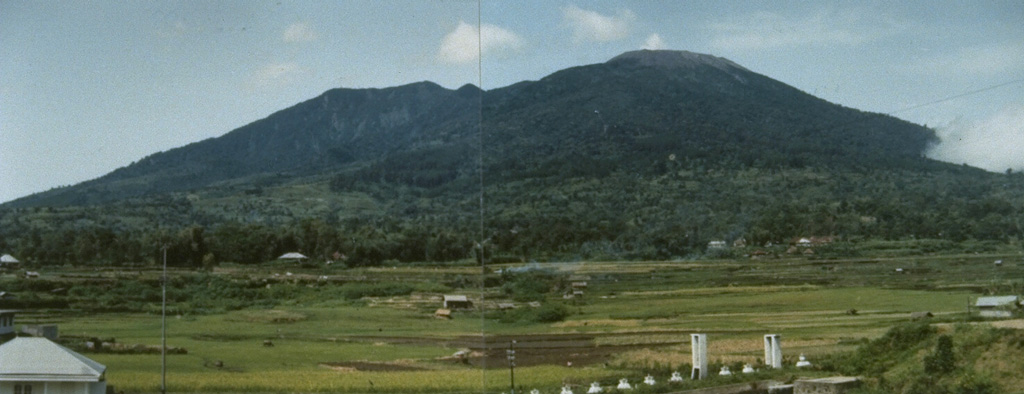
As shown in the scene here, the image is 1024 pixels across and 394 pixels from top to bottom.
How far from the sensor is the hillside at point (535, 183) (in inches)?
1310

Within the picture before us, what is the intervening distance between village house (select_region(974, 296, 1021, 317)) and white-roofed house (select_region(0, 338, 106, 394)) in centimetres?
1801

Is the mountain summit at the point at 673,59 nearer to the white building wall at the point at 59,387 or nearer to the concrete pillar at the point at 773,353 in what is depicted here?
the concrete pillar at the point at 773,353

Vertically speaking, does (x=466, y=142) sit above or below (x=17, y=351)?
above

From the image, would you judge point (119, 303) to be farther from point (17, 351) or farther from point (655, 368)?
point (655, 368)

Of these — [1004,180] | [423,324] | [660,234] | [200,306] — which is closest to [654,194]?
[660,234]

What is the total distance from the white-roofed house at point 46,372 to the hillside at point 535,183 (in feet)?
41.0

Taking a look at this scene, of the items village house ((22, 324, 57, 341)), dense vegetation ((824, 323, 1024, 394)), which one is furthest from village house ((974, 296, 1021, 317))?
village house ((22, 324, 57, 341))

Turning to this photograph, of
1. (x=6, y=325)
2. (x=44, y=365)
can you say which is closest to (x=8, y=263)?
(x=6, y=325)

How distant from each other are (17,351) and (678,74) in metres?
58.9

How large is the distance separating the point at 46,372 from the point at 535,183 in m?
32.9

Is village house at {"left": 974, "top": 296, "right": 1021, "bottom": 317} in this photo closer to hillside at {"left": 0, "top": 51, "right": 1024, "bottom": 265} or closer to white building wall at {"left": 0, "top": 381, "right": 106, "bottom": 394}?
hillside at {"left": 0, "top": 51, "right": 1024, "bottom": 265}

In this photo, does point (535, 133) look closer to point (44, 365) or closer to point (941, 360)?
point (941, 360)

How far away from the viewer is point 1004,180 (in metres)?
45.2

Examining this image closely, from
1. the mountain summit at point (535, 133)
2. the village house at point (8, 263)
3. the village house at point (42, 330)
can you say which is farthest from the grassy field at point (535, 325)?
the mountain summit at point (535, 133)
